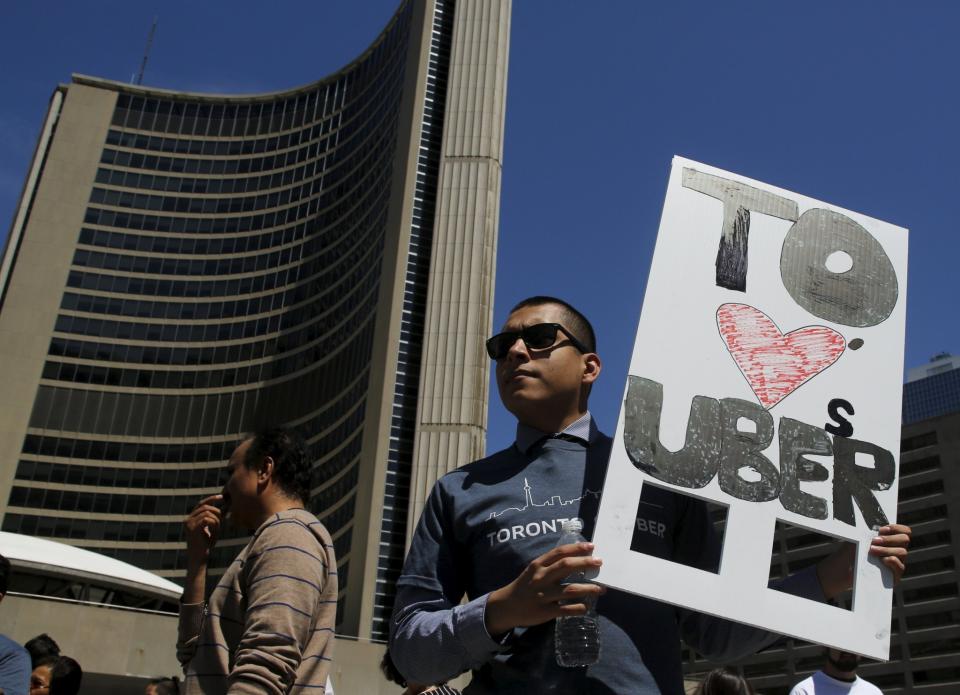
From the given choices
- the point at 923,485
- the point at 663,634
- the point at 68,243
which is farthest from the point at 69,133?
the point at 663,634

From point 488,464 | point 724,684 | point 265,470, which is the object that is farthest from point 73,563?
point 488,464

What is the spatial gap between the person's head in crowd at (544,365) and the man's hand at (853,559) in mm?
704

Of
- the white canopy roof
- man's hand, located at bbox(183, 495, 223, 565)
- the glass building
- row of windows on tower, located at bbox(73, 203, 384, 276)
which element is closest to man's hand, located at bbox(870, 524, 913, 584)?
man's hand, located at bbox(183, 495, 223, 565)

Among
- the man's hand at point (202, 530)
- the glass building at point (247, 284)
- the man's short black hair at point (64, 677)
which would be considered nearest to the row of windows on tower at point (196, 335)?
the glass building at point (247, 284)

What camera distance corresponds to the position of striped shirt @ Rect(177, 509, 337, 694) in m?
2.39

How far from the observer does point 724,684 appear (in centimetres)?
376

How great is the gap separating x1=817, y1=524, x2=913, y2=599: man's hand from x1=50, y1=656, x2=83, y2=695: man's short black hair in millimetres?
4417

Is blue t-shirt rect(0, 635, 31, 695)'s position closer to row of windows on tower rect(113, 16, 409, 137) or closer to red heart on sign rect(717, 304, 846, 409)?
red heart on sign rect(717, 304, 846, 409)

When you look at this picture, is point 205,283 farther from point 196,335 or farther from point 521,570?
point 521,570

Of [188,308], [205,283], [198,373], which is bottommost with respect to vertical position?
[198,373]

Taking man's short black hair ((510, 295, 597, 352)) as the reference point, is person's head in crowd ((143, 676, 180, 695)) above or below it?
below

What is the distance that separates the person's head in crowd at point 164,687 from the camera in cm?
566

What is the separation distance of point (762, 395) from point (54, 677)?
4.58 m

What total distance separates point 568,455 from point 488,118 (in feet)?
177
